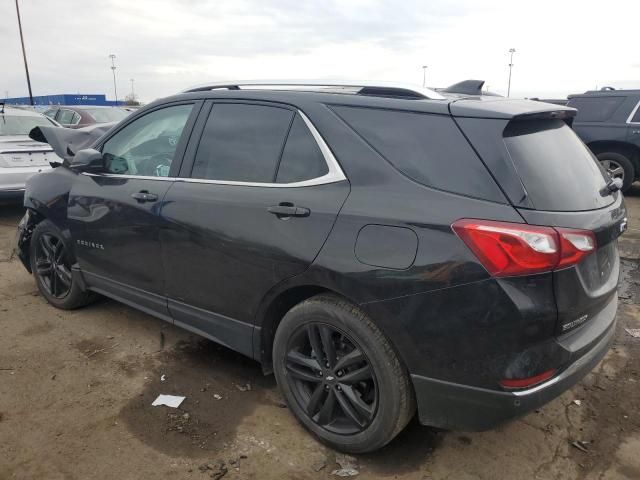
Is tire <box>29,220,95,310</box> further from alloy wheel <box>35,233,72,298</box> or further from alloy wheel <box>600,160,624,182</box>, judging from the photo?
alloy wheel <box>600,160,624,182</box>

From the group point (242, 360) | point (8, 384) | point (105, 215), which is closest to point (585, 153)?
point (242, 360)

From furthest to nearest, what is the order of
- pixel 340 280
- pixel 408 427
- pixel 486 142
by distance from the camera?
pixel 408 427, pixel 340 280, pixel 486 142

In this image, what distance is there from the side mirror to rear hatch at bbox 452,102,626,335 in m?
2.53

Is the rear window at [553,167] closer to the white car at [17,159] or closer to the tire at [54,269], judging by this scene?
the tire at [54,269]

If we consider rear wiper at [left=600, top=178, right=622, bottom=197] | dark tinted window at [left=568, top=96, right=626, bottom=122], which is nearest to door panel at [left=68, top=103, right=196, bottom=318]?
rear wiper at [left=600, top=178, right=622, bottom=197]

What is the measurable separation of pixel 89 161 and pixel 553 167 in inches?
116

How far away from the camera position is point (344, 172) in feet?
7.95

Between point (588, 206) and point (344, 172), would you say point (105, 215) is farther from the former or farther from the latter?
point (588, 206)

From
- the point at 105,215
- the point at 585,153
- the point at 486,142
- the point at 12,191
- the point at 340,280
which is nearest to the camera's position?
the point at 486,142

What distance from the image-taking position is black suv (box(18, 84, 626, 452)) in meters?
2.03

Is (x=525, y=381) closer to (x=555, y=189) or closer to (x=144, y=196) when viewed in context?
(x=555, y=189)

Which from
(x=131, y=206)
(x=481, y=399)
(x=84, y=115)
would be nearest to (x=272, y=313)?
(x=481, y=399)

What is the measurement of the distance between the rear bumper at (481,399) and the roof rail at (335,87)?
4.32 feet

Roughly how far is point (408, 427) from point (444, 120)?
167cm
